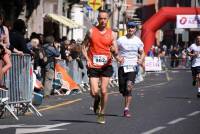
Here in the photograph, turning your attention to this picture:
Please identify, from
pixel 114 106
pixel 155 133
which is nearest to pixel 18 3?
pixel 114 106

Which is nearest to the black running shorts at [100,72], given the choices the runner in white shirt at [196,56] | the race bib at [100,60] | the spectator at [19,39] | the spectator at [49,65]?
the race bib at [100,60]

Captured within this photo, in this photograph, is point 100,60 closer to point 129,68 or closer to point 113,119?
point 113,119

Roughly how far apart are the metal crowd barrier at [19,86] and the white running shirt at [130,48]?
1853mm

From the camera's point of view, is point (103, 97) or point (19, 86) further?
point (19, 86)

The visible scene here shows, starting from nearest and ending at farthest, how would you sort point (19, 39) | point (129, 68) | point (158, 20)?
point (129, 68), point (19, 39), point (158, 20)

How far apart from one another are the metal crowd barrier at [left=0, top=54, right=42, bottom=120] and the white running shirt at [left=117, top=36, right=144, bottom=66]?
1.85 metres

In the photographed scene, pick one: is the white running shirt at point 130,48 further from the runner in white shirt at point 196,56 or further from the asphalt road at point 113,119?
the runner in white shirt at point 196,56

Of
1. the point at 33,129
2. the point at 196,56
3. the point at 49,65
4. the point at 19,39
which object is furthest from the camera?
the point at 196,56

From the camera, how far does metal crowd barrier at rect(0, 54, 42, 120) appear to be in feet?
52.3

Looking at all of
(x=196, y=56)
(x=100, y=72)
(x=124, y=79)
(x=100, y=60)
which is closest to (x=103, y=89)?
(x=100, y=72)

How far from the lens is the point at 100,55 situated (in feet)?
49.0

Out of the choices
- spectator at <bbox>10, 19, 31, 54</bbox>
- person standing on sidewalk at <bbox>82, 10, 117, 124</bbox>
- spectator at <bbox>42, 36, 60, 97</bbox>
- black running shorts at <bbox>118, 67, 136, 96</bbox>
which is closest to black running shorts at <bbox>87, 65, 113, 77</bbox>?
person standing on sidewalk at <bbox>82, 10, 117, 124</bbox>

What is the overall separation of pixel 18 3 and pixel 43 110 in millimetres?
20015

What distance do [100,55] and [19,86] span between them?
214 centimetres
